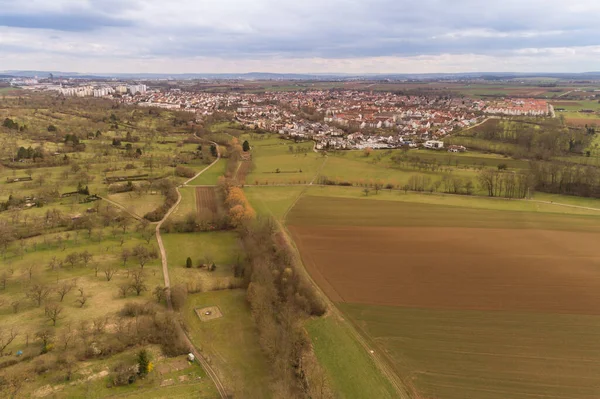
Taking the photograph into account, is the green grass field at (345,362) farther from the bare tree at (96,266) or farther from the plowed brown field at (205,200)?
the plowed brown field at (205,200)

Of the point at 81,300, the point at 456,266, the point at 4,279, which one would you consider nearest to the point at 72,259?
the point at 4,279

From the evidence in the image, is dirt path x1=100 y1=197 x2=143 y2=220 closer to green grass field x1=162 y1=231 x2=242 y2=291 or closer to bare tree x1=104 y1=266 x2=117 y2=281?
green grass field x1=162 y1=231 x2=242 y2=291

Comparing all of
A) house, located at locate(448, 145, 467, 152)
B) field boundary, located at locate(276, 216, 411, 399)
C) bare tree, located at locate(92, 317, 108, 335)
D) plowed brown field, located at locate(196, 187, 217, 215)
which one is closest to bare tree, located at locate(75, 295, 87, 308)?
bare tree, located at locate(92, 317, 108, 335)

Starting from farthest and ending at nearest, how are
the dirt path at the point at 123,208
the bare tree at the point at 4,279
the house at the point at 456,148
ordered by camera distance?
the house at the point at 456,148, the dirt path at the point at 123,208, the bare tree at the point at 4,279

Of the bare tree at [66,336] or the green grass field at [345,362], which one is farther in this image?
the bare tree at [66,336]

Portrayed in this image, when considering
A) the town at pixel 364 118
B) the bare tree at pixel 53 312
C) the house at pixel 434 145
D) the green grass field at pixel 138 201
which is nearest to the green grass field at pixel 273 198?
the green grass field at pixel 138 201

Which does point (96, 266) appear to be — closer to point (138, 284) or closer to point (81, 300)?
point (81, 300)

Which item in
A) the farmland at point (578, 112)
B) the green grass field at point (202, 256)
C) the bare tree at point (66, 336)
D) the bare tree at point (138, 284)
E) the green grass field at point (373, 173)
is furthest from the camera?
the farmland at point (578, 112)
